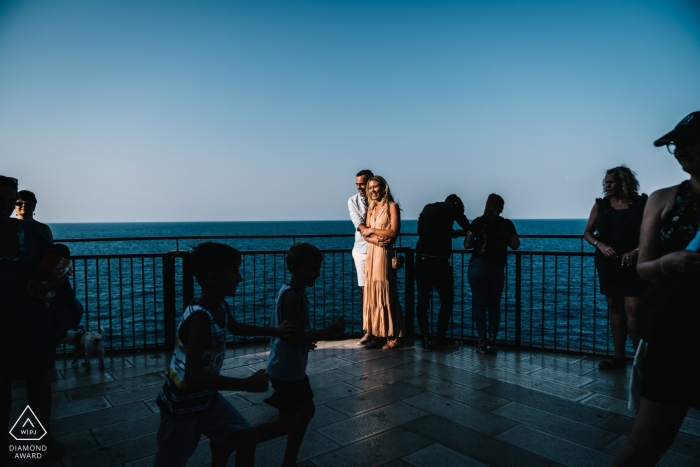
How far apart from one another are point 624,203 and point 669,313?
3.01 meters

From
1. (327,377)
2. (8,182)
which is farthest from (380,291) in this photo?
(8,182)

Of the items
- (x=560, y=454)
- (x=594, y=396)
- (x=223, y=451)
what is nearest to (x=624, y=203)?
(x=594, y=396)

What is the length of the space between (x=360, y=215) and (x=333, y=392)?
222 centimetres

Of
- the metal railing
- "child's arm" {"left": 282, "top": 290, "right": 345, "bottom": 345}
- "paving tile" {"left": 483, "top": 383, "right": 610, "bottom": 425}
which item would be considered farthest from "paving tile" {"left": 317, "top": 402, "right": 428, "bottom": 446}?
"child's arm" {"left": 282, "top": 290, "right": 345, "bottom": 345}

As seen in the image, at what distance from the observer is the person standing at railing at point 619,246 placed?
4074 mm

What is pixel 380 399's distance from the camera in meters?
3.69

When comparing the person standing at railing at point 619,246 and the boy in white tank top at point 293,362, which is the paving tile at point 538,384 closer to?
the person standing at railing at point 619,246

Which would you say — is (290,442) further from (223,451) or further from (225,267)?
(225,267)

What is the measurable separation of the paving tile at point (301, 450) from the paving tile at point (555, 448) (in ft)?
3.83

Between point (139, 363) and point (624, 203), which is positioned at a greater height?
point (624, 203)

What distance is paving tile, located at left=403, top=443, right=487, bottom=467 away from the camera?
2.64 meters

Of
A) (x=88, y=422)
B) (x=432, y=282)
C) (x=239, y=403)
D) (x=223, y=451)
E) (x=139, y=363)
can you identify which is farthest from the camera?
(x=432, y=282)

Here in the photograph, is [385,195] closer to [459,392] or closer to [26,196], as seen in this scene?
[459,392]

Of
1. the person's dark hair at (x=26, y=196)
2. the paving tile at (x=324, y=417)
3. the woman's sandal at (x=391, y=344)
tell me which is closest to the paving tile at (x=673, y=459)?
the paving tile at (x=324, y=417)
